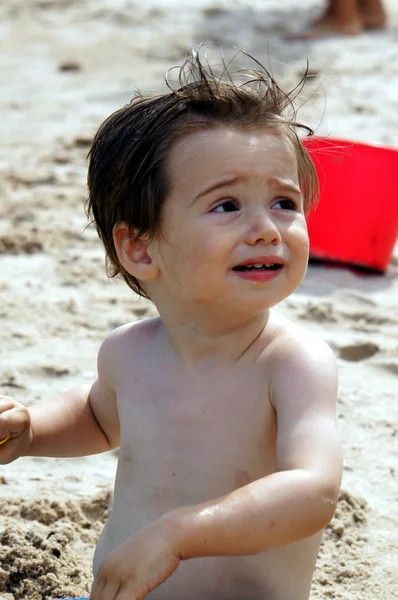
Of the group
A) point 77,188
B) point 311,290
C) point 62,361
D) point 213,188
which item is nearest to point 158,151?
point 213,188

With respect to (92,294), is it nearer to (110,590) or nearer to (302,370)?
(302,370)

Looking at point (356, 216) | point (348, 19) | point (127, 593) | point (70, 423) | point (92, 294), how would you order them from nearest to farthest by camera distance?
1. point (127, 593)
2. point (70, 423)
3. point (92, 294)
4. point (356, 216)
5. point (348, 19)

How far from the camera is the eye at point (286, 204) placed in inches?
64.5

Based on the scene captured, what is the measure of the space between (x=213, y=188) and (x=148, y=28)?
604 cm

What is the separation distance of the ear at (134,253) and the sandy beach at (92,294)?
63cm

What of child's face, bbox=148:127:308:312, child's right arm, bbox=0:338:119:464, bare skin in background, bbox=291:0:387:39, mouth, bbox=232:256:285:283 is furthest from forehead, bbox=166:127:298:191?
bare skin in background, bbox=291:0:387:39

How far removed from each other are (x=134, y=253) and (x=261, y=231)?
0.93 feet

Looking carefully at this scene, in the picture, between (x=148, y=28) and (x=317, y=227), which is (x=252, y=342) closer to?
(x=317, y=227)

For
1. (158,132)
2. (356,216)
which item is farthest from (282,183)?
(356,216)

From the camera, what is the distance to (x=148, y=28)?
7348 mm

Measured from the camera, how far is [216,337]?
1686mm

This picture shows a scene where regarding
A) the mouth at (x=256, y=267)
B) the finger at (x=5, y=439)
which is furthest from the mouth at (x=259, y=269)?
the finger at (x=5, y=439)

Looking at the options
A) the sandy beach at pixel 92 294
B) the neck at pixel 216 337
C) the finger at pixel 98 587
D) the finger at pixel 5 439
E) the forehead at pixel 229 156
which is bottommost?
the sandy beach at pixel 92 294

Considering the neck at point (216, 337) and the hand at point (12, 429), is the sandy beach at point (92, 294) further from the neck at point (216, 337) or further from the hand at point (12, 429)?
the neck at point (216, 337)
